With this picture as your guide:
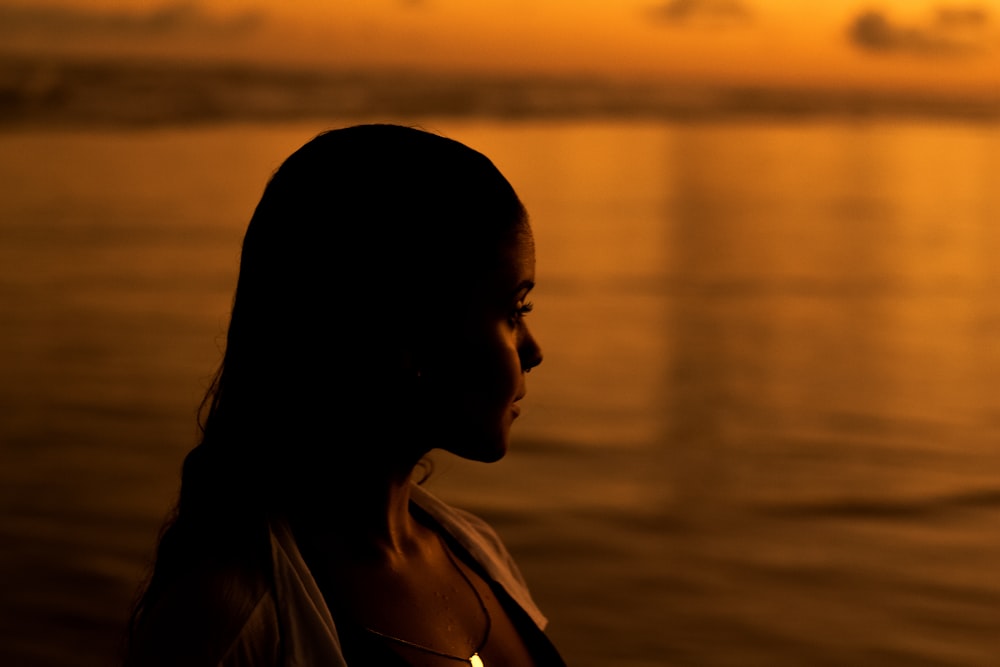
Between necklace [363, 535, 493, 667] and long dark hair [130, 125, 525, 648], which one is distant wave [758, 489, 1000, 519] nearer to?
necklace [363, 535, 493, 667]

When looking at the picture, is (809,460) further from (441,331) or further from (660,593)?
(441,331)

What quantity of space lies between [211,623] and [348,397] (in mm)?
199

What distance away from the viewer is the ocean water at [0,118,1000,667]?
10.1 feet

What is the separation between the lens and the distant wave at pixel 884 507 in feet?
12.3

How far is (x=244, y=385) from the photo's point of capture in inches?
37.6

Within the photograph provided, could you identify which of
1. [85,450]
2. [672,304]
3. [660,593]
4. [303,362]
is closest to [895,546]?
[660,593]

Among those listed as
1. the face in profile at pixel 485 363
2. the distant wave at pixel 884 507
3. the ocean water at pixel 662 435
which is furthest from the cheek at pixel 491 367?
the distant wave at pixel 884 507

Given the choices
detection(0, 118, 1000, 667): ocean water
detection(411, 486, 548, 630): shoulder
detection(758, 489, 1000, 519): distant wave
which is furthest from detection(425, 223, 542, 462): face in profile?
detection(758, 489, 1000, 519): distant wave

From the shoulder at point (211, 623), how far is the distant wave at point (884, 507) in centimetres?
304

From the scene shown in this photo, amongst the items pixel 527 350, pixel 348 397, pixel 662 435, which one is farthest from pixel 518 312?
pixel 662 435

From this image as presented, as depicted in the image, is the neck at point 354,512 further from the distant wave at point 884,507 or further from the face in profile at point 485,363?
the distant wave at point 884,507

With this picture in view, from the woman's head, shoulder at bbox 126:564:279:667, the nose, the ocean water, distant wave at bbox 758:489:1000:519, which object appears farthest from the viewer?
distant wave at bbox 758:489:1000:519

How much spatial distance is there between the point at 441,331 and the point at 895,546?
9.12 ft

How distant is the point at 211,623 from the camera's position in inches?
32.7
